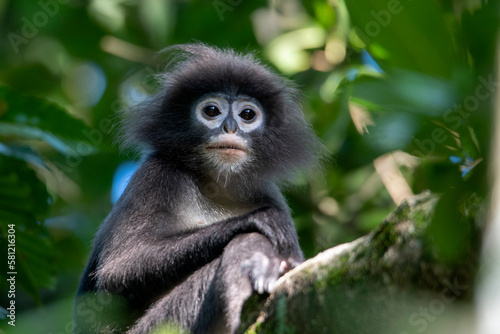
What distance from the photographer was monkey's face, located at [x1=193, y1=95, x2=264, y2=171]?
17.8 feet

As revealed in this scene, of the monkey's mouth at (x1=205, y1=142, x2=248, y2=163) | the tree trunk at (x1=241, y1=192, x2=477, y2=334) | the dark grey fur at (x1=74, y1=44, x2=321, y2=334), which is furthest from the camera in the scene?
the monkey's mouth at (x1=205, y1=142, x2=248, y2=163)

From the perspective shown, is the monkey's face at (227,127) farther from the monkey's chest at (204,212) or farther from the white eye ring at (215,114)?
the monkey's chest at (204,212)

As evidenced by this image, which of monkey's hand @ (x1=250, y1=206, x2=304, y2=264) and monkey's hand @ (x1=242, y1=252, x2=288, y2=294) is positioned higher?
monkey's hand @ (x1=250, y1=206, x2=304, y2=264)

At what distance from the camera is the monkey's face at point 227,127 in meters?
5.44

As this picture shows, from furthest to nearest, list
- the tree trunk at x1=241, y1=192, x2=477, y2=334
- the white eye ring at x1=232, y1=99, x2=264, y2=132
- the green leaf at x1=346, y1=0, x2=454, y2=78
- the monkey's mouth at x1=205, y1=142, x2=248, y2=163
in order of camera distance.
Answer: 1. the white eye ring at x1=232, y1=99, x2=264, y2=132
2. the monkey's mouth at x1=205, y1=142, x2=248, y2=163
3. the tree trunk at x1=241, y1=192, x2=477, y2=334
4. the green leaf at x1=346, y1=0, x2=454, y2=78

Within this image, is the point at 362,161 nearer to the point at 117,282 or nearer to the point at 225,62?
the point at 225,62

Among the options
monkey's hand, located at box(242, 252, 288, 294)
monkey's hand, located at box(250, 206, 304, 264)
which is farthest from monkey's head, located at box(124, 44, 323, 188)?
monkey's hand, located at box(242, 252, 288, 294)

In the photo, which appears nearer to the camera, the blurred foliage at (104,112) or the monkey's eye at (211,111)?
the blurred foliage at (104,112)

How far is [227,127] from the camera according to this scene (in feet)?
18.4

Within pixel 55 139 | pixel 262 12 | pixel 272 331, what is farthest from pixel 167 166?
pixel 262 12

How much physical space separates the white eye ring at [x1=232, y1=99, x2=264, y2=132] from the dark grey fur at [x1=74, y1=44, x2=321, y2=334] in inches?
3.0

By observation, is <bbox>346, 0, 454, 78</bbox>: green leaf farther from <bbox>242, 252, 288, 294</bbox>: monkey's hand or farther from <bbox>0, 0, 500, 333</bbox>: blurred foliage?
<bbox>242, 252, 288, 294</bbox>: monkey's hand

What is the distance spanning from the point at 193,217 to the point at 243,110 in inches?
50.6

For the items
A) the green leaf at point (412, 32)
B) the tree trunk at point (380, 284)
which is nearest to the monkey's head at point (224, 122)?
the tree trunk at point (380, 284)
